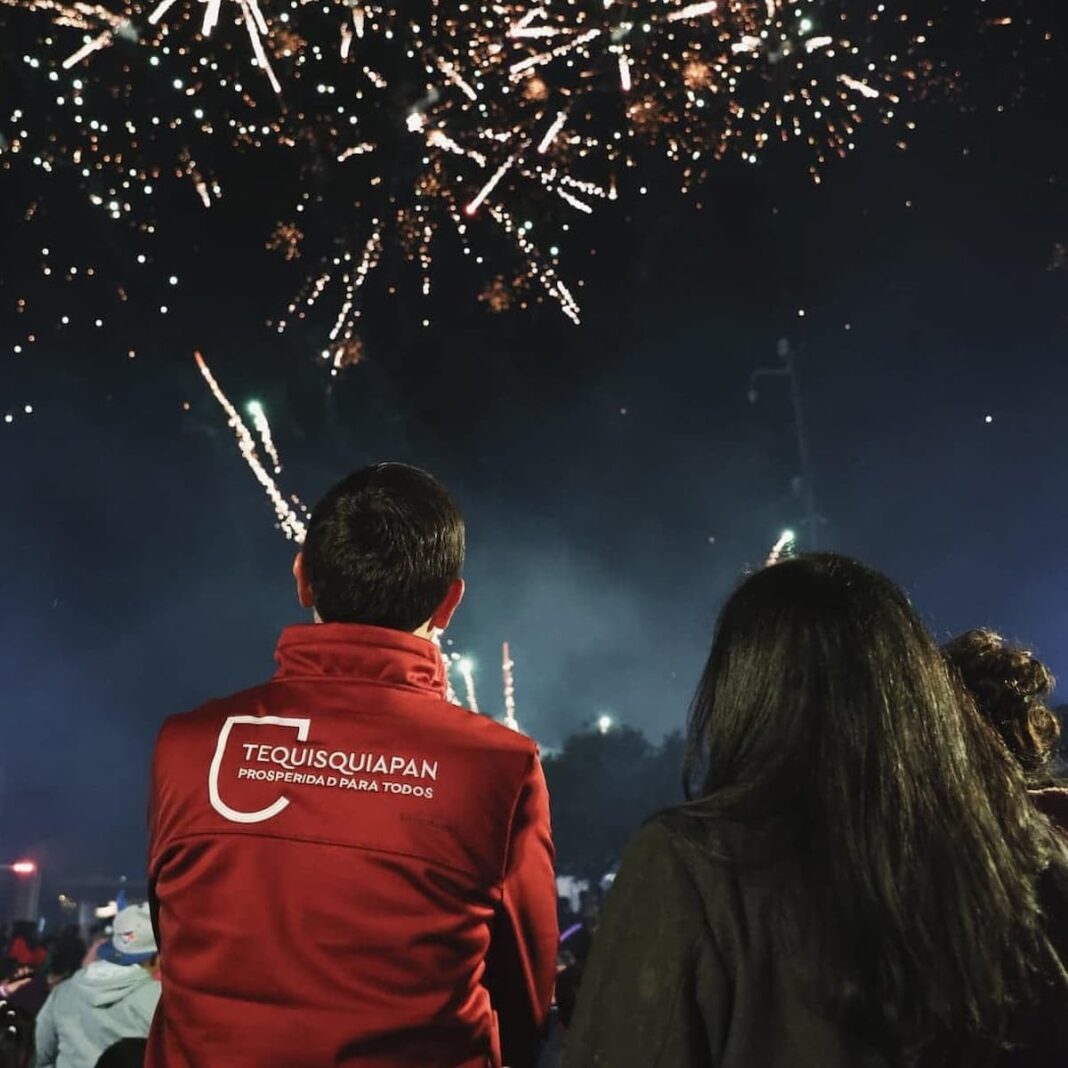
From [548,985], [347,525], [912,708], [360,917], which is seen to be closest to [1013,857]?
[912,708]

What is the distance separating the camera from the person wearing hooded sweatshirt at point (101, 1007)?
15.6ft

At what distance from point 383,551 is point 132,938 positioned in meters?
3.63

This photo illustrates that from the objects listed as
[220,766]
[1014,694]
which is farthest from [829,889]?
[1014,694]

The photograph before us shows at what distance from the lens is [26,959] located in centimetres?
1145

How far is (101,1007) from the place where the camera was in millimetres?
4785

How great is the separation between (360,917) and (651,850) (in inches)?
29.3

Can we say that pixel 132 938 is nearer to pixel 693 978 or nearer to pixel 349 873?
pixel 349 873

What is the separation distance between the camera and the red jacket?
1.92 meters

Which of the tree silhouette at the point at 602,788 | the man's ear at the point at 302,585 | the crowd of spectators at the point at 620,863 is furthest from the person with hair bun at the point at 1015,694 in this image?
the tree silhouette at the point at 602,788

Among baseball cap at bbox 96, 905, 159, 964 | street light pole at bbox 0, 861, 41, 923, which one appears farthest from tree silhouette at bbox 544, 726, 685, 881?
baseball cap at bbox 96, 905, 159, 964

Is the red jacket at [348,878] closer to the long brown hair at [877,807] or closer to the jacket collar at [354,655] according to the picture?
the jacket collar at [354,655]

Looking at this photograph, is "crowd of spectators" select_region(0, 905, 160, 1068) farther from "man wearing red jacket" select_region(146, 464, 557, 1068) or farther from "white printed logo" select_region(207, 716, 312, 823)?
"white printed logo" select_region(207, 716, 312, 823)

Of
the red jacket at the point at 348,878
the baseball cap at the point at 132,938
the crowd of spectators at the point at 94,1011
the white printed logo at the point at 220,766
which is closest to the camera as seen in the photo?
the red jacket at the point at 348,878

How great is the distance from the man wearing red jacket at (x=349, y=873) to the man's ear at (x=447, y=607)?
148 millimetres
